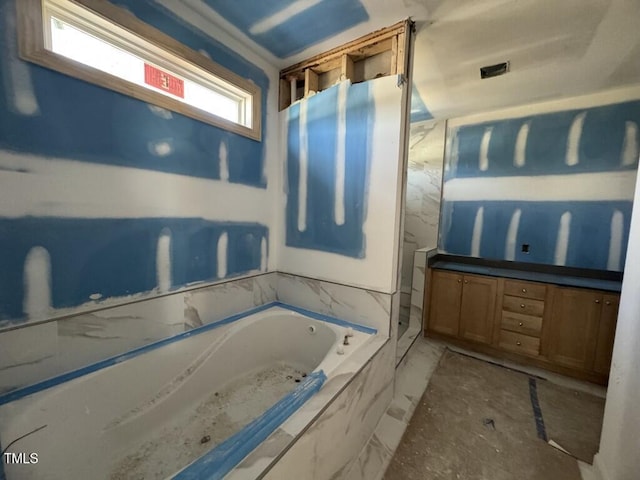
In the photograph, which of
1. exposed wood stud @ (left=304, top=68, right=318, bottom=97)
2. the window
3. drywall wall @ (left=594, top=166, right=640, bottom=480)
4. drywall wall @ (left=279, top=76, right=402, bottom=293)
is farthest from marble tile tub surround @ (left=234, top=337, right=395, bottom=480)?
exposed wood stud @ (left=304, top=68, right=318, bottom=97)

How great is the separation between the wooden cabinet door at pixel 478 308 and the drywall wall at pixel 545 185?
0.46m

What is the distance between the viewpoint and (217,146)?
1606 millimetres

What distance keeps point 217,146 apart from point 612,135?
10.5 feet

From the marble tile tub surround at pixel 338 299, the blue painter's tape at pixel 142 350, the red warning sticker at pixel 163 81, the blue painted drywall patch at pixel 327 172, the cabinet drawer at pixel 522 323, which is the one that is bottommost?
the cabinet drawer at pixel 522 323

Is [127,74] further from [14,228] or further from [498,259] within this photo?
[498,259]

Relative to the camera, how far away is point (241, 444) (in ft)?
2.51

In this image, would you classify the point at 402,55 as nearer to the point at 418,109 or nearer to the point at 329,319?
the point at 418,109

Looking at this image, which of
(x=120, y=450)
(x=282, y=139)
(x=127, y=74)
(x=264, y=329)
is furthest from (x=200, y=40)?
(x=120, y=450)

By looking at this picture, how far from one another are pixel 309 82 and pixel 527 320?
8.89 feet

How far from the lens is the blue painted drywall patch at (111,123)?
0.95 meters

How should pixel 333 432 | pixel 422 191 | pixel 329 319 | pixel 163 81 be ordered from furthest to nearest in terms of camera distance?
pixel 422 191, pixel 329 319, pixel 163 81, pixel 333 432

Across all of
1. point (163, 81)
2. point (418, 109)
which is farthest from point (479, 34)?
point (163, 81)

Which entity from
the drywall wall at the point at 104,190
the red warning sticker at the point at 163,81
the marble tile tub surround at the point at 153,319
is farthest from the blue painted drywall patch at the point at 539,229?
the red warning sticker at the point at 163,81

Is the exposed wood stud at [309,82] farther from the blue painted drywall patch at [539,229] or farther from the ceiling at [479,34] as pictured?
the blue painted drywall patch at [539,229]
